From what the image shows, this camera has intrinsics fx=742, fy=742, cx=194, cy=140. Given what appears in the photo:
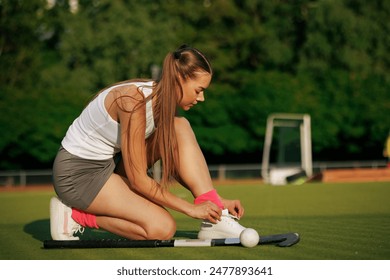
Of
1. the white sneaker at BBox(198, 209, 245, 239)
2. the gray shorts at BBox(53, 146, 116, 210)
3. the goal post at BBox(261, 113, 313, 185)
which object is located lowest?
the white sneaker at BBox(198, 209, 245, 239)

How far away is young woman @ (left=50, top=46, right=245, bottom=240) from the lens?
520cm

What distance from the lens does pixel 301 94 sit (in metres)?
32.8

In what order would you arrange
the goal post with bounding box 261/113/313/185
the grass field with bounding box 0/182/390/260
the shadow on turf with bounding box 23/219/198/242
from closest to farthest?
the grass field with bounding box 0/182/390/260
the shadow on turf with bounding box 23/219/198/242
the goal post with bounding box 261/113/313/185

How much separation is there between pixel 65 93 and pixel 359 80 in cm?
1295

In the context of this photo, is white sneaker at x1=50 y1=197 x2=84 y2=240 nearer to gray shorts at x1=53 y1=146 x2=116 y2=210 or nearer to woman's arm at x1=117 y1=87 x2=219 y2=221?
gray shorts at x1=53 y1=146 x2=116 y2=210

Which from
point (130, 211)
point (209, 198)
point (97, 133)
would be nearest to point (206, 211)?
point (209, 198)

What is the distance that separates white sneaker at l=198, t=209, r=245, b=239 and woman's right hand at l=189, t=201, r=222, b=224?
288mm

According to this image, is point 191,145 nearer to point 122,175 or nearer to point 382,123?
point 122,175

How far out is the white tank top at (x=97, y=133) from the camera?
5.47 metres

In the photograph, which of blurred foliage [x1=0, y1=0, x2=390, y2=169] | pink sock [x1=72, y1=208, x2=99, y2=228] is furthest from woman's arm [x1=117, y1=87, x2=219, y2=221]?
blurred foliage [x1=0, y1=0, x2=390, y2=169]

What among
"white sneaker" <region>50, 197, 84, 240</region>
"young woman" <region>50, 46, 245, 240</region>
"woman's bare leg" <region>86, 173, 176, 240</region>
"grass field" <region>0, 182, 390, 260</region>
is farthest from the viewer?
"white sneaker" <region>50, 197, 84, 240</region>

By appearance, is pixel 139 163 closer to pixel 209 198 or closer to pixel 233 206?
pixel 209 198

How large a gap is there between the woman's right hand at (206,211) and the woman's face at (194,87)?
0.74 m
